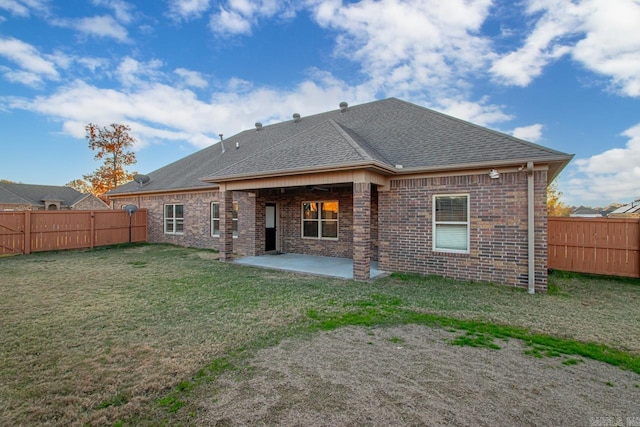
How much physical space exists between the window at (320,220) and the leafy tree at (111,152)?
28.1 meters

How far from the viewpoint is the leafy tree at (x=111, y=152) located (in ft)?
101

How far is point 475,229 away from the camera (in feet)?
24.3

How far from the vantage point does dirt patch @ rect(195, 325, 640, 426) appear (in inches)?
96.7

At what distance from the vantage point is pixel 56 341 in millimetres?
3945

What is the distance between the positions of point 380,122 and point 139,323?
9509 millimetres

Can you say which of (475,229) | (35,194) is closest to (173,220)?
(475,229)

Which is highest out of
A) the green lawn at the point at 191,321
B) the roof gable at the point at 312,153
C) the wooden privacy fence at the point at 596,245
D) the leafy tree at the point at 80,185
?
the leafy tree at the point at 80,185

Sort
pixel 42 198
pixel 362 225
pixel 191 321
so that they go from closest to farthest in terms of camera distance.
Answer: pixel 191 321 → pixel 362 225 → pixel 42 198

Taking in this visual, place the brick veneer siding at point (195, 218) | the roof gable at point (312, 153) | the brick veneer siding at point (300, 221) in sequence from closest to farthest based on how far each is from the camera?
the roof gable at point (312, 153), the brick veneer siding at point (300, 221), the brick veneer siding at point (195, 218)

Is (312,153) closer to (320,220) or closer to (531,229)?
(320,220)

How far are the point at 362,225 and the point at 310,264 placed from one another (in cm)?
302

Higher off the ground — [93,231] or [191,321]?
[93,231]

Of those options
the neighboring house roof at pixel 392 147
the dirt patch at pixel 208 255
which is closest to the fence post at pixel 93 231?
the neighboring house roof at pixel 392 147

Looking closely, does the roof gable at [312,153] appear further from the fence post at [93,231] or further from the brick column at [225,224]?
the fence post at [93,231]
